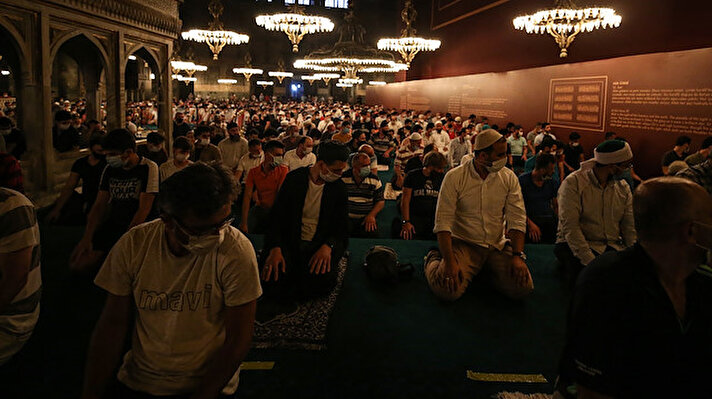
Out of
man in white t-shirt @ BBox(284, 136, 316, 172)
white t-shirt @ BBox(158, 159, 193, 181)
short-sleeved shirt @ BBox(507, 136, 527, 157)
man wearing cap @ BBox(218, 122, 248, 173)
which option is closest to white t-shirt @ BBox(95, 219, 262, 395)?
white t-shirt @ BBox(158, 159, 193, 181)

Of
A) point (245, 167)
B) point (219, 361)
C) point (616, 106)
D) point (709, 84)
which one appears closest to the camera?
point (219, 361)

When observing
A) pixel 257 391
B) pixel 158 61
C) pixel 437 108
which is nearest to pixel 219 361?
pixel 257 391

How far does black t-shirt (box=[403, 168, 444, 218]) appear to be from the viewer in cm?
591

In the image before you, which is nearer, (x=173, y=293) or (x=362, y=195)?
(x=173, y=293)

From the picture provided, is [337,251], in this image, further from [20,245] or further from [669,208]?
[669,208]

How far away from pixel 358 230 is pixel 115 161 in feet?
9.26

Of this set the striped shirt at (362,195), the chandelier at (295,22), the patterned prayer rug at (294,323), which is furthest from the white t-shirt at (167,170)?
the chandelier at (295,22)

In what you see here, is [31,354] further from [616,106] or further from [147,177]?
[616,106]

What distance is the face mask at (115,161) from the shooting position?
430 cm

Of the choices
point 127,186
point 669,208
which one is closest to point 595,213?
point 669,208

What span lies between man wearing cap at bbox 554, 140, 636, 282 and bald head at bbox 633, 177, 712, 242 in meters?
2.77

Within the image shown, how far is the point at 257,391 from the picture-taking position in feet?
9.42

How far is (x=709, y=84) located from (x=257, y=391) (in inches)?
378

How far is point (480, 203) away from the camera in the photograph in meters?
4.19
